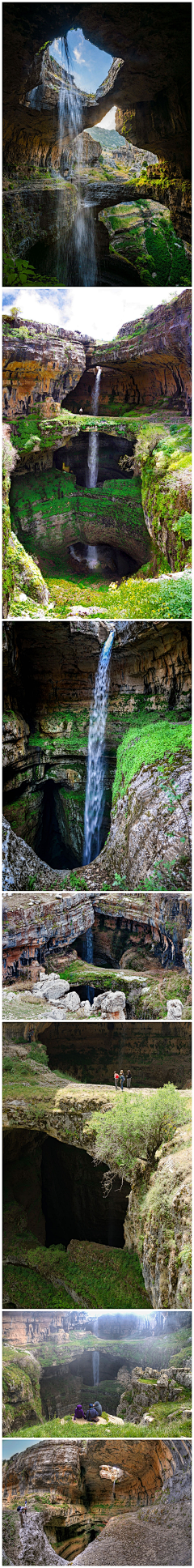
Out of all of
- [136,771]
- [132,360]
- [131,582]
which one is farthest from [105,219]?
[136,771]

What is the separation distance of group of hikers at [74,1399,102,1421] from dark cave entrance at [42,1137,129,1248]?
632 millimetres

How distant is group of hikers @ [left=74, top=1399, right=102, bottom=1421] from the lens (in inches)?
117

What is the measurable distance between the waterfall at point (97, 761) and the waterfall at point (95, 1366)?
235 cm

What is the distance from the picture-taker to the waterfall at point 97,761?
363 cm

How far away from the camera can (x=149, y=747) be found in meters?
3.45

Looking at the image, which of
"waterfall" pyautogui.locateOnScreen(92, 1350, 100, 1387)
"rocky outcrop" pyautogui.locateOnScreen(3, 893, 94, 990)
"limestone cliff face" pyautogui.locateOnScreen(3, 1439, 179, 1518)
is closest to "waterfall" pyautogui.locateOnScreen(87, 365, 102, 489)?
"rocky outcrop" pyautogui.locateOnScreen(3, 893, 94, 990)

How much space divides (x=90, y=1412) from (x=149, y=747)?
10.5 feet

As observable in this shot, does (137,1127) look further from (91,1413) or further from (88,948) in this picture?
(91,1413)

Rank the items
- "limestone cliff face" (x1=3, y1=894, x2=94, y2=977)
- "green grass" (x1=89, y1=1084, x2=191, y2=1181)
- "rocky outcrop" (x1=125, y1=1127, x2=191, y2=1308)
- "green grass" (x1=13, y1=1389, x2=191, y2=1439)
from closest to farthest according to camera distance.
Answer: "green grass" (x1=13, y1=1389, x2=191, y2=1439) → "rocky outcrop" (x1=125, y1=1127, x2=191, y2=1308) → "green grass" (x1=89, y1=1084, x2=191, y2=1181) → "limestone cliff face" (x1=3, y1=894, x2=94, y2=977)

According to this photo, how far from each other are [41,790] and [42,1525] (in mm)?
3407

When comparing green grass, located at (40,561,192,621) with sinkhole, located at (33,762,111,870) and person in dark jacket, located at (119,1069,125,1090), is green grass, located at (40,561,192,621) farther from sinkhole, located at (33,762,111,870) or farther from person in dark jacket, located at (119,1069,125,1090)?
person in dark jacket, located at (119,1069,125,1090)

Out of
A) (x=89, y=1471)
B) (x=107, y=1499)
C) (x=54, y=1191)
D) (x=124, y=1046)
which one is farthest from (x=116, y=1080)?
(x=107, y=1499)

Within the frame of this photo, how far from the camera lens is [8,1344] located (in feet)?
10.1

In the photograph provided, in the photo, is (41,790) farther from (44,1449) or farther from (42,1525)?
(42,1525)
